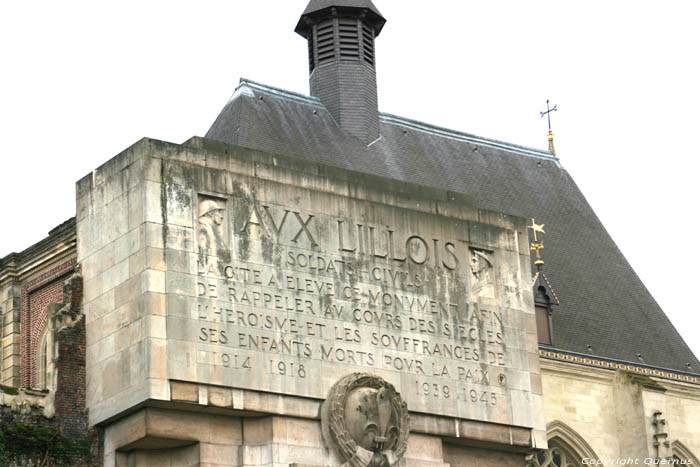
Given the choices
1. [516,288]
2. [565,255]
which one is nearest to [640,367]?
[565,255]

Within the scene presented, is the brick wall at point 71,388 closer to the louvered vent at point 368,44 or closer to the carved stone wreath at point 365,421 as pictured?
the carved stone wreath at point 365,421

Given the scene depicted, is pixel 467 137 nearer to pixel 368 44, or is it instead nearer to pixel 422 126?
pixel 422 126

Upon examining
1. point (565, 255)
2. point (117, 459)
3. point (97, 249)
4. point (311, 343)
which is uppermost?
point (565, 255)

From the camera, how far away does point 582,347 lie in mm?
46031

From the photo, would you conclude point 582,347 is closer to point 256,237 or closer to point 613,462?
point 613,462

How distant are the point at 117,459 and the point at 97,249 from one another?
420cm

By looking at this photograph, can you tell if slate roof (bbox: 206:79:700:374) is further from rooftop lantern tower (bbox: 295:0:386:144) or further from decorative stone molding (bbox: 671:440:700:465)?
decorative stone molding (bbox: 671:440:700:465)

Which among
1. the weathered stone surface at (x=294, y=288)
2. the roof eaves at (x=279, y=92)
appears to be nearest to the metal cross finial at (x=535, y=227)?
the roof eaves at (x=279, y=92)

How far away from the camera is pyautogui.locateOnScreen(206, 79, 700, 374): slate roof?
4544cm

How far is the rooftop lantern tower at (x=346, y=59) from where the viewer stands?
156 ft

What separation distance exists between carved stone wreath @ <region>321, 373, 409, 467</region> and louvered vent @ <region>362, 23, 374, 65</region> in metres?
17.5

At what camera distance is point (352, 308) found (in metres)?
→ 33.6

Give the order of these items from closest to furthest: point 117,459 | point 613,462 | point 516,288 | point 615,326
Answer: point 117,459
point 516,288
point 613,462
point 615,326

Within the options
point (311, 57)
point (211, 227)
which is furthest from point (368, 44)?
point (211, 227)
